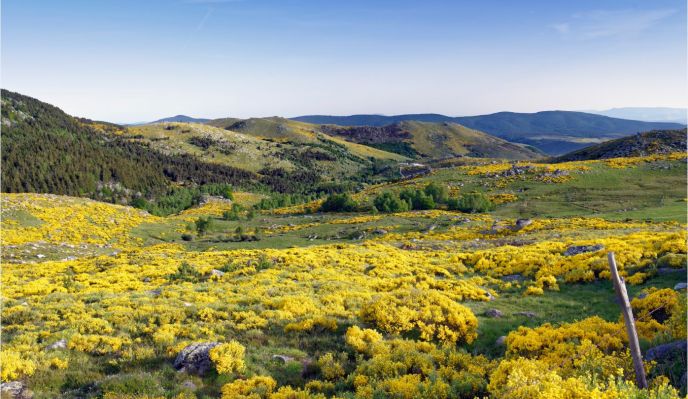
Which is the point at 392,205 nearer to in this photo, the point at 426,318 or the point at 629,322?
the point at 426,318

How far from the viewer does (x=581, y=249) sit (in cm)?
2741

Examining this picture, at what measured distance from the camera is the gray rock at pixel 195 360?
1165cm

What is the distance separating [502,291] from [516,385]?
624 inches

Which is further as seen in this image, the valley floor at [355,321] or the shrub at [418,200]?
the shrub at [418,200]

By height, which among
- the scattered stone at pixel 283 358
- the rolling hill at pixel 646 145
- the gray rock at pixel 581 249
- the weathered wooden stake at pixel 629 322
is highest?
the rolling hill at pixel 646 145

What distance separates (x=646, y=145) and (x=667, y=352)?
464 feet

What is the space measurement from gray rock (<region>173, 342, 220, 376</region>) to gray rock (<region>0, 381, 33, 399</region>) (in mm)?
3787

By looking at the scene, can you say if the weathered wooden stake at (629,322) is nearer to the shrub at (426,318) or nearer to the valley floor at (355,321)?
the valley floor at (355,321)

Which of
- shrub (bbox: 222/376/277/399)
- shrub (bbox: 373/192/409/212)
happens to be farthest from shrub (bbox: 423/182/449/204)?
shrub (bbox: 222/376/277/399)

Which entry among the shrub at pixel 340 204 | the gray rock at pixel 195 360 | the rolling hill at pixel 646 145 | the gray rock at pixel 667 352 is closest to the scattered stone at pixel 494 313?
the gray rock at pixel 667 352

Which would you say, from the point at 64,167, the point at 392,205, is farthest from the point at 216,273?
the point at 64,167

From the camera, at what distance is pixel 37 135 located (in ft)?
608

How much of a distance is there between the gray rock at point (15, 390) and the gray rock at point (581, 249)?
3118cm

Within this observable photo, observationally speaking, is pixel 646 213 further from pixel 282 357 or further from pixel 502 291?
pixel 282 357
